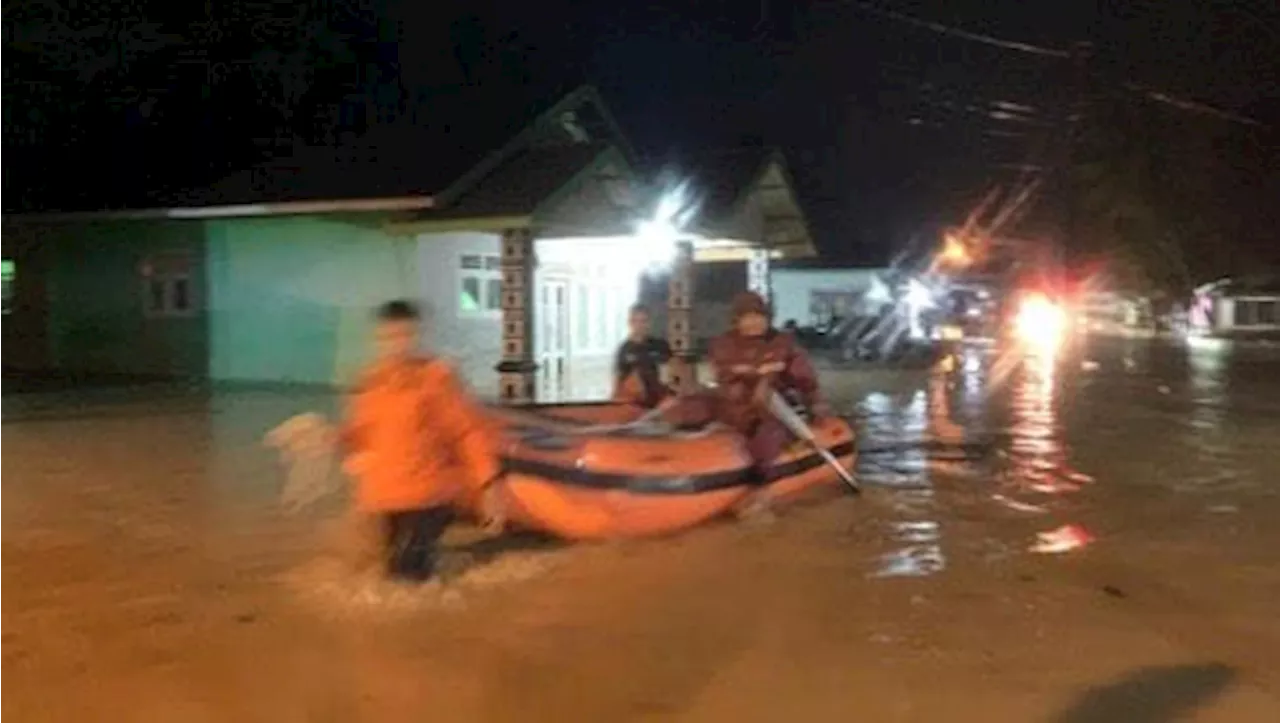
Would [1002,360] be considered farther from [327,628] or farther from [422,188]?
[327,628]

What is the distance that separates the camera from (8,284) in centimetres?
3228

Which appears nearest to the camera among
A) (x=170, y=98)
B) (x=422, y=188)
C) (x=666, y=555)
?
(x=666, y=555)

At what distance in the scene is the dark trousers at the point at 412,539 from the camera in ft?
30.5

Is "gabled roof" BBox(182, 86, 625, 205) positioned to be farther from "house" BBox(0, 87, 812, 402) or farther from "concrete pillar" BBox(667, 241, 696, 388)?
"concrete pillar" BBox(667, 241, 696, 388)

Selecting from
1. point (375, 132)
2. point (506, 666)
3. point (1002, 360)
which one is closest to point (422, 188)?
point (375, 132)

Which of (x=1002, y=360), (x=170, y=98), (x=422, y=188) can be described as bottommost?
(x=1002, y=360)

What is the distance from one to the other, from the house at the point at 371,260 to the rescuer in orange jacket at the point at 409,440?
14.9 m

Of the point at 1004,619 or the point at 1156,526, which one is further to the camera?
the point at 1156,526

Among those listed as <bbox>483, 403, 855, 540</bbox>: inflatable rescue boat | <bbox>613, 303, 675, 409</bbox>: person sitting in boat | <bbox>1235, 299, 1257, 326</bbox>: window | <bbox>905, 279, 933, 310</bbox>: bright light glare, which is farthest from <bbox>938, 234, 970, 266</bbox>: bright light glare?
<bbox>483, 403, 855, 540</bbox>: inflatable rescue boat

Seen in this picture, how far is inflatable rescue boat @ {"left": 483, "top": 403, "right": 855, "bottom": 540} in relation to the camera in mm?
11133

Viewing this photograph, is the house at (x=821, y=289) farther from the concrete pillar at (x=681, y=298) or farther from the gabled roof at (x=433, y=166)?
the concrete pillar at (x=681, y=298)

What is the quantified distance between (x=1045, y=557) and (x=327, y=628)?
193 inches

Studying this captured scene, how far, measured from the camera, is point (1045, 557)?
36.8ft

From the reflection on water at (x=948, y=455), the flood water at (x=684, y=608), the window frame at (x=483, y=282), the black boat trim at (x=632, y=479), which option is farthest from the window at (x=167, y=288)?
the black boat trim at (x=632, y=479)
